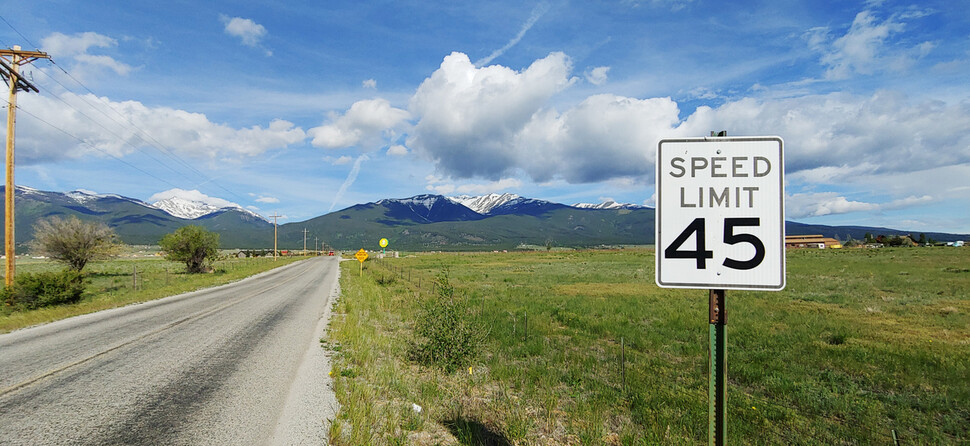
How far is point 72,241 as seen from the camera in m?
40.1

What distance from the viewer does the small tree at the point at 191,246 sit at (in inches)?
1911

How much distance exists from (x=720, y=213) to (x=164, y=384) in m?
9.63

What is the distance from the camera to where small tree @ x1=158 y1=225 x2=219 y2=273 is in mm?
48531

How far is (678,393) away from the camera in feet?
29.0

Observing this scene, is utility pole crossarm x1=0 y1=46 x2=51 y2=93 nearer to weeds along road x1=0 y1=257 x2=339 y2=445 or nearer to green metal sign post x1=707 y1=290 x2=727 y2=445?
weeds along road x1=0 y1=257 x2=339 y2=445

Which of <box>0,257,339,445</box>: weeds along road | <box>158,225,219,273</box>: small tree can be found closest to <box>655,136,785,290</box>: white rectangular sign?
<box>0,257,339,445</box>: weeds along road

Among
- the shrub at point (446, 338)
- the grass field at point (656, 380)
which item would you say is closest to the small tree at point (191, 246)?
the grass field at point (656, 380)

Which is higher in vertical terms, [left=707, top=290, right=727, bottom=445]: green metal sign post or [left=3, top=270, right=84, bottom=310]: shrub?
[left=707, top=290, right=727, bottom=445]: green metal sign post

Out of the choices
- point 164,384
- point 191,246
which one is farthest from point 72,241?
point 164,384

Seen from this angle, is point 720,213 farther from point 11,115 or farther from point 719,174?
point 11,115

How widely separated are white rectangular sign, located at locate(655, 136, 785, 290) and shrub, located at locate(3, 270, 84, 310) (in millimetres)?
27284

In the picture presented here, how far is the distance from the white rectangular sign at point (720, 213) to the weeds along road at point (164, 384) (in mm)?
5333

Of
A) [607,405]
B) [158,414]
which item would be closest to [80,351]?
[158,414]

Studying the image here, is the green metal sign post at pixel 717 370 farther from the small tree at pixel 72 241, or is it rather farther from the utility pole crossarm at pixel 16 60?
the small tree at pixel 72 241
